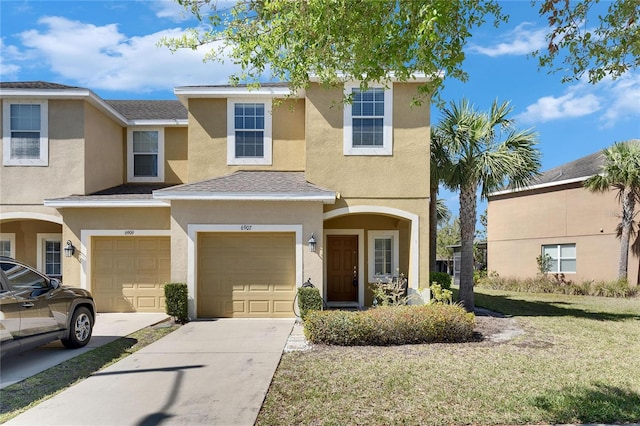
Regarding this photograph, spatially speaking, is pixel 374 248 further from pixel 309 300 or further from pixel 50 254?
pixel 50 254

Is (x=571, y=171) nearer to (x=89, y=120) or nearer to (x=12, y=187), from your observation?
(x=89, y=120)

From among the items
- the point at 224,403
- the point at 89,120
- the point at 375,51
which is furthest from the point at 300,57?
the point at 89,120

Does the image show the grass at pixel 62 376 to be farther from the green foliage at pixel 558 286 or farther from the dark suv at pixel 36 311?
the green foliage at pixel 558 286

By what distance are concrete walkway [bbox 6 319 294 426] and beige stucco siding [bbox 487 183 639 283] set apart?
1845 centimetres

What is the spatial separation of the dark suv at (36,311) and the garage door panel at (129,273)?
4.11 m

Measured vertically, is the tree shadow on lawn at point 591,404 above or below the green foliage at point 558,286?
above

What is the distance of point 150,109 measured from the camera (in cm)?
1609

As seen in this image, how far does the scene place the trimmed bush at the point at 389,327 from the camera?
8.74m

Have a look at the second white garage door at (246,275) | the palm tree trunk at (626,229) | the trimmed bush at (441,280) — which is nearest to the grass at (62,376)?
the second white garage door at (246,275)

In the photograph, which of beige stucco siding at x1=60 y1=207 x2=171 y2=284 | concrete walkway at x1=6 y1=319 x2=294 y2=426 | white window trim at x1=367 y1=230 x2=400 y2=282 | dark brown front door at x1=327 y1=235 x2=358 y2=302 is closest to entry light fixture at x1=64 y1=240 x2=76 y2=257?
beige stucco siding at x1=60 y1=207 x2=171 y2=284

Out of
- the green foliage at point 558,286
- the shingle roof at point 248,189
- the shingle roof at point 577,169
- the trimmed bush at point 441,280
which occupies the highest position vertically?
the shingle roof at point 577,169

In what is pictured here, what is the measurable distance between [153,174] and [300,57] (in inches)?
399

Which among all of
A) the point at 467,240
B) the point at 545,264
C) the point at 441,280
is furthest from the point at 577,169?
the point at 441,280

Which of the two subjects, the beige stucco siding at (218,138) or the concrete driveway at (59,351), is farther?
the beige stucco siding at (218,138)
